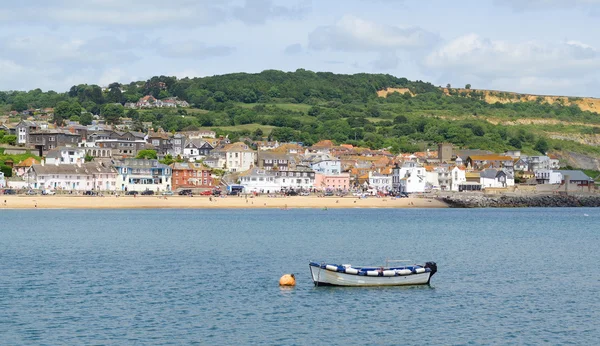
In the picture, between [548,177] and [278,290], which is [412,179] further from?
[278,290]

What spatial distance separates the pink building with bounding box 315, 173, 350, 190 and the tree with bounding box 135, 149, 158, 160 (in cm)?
2255

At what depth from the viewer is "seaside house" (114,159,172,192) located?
109 meters

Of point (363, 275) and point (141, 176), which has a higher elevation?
point (141, 176)

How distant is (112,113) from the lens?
17262cm

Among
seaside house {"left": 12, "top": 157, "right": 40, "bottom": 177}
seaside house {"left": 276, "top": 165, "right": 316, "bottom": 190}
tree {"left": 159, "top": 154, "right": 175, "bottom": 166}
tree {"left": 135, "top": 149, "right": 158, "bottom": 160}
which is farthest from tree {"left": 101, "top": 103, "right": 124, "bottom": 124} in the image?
seaside house {"left": 276, "top": 165, "right": 316, "bottom": 190}

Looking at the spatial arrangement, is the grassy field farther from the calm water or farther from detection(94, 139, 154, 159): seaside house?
the calm water

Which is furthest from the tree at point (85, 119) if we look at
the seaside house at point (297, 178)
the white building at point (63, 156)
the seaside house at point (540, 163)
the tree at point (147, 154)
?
the seaside house at point (540, 163)

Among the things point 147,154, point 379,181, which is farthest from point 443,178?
point 147,154

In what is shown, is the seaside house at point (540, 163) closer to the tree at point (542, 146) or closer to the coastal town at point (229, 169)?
the coastal town at point (229, 169)

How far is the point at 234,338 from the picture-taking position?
25.0 metres

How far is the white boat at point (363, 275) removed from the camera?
33.9m

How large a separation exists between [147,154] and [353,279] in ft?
296

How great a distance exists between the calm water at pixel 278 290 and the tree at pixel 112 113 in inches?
4033

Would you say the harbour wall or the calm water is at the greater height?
the harbour wall
